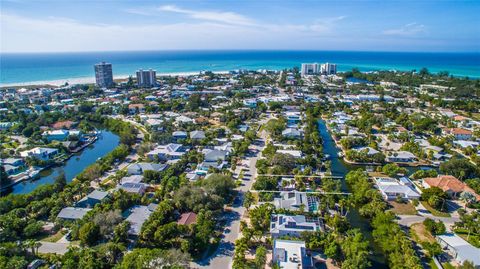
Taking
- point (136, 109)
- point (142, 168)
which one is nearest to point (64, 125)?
point (136, 109)

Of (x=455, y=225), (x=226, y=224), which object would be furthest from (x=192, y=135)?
(x=455, y=225)

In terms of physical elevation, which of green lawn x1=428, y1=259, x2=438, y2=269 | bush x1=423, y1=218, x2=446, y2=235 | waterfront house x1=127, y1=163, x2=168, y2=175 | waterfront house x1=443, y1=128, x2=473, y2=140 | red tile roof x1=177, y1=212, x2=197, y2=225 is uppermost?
waterfront house x1=443, y1=128, x2=473, y2=140

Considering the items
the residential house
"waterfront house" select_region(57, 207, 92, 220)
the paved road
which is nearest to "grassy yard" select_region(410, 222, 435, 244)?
the paved road

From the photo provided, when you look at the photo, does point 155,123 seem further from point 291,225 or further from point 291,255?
point 291,255

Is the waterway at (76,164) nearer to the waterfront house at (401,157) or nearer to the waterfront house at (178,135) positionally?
the waterfront house at (178,135)

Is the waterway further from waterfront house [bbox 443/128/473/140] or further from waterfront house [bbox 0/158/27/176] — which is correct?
waterfront house [bbox 443/128/473/140]

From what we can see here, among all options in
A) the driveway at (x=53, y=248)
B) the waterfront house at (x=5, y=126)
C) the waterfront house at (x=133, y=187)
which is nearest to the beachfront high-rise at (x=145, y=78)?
the waterfront house at (x=5, y=126)
